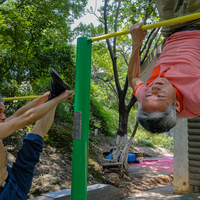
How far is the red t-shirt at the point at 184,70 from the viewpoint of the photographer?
1518 millimetres

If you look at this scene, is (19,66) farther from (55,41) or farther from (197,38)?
(197,38)

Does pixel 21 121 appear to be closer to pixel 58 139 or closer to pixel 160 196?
pixel 160 196

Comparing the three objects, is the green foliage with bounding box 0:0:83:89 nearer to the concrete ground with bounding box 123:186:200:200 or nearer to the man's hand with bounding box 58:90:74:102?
the man's hand with bounding box 58:90:74:102

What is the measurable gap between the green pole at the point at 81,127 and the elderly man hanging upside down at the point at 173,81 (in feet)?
1.34

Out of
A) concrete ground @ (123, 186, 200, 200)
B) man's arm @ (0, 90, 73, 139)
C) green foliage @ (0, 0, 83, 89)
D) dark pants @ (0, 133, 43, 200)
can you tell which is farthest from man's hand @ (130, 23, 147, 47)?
green foliage @ (0, 0, 83, 89)

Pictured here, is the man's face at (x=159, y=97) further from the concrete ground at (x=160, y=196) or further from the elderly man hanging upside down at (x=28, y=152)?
the concrete ground at (x=160, y=196)

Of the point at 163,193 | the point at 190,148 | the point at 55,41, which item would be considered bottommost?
the point at 163,193

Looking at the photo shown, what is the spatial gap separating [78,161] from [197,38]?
1.38 m

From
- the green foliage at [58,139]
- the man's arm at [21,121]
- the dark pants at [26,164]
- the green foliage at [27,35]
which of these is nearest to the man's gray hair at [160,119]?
the man's arm at [21,121]

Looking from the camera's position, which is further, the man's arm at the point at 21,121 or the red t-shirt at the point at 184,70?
the red t-shirt at the point at 184,70

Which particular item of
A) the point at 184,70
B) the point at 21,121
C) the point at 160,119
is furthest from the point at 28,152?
the point at 184,70

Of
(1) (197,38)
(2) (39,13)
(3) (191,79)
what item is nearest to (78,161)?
(3) (191,79)

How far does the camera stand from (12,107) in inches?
174

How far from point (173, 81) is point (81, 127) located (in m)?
0.78
